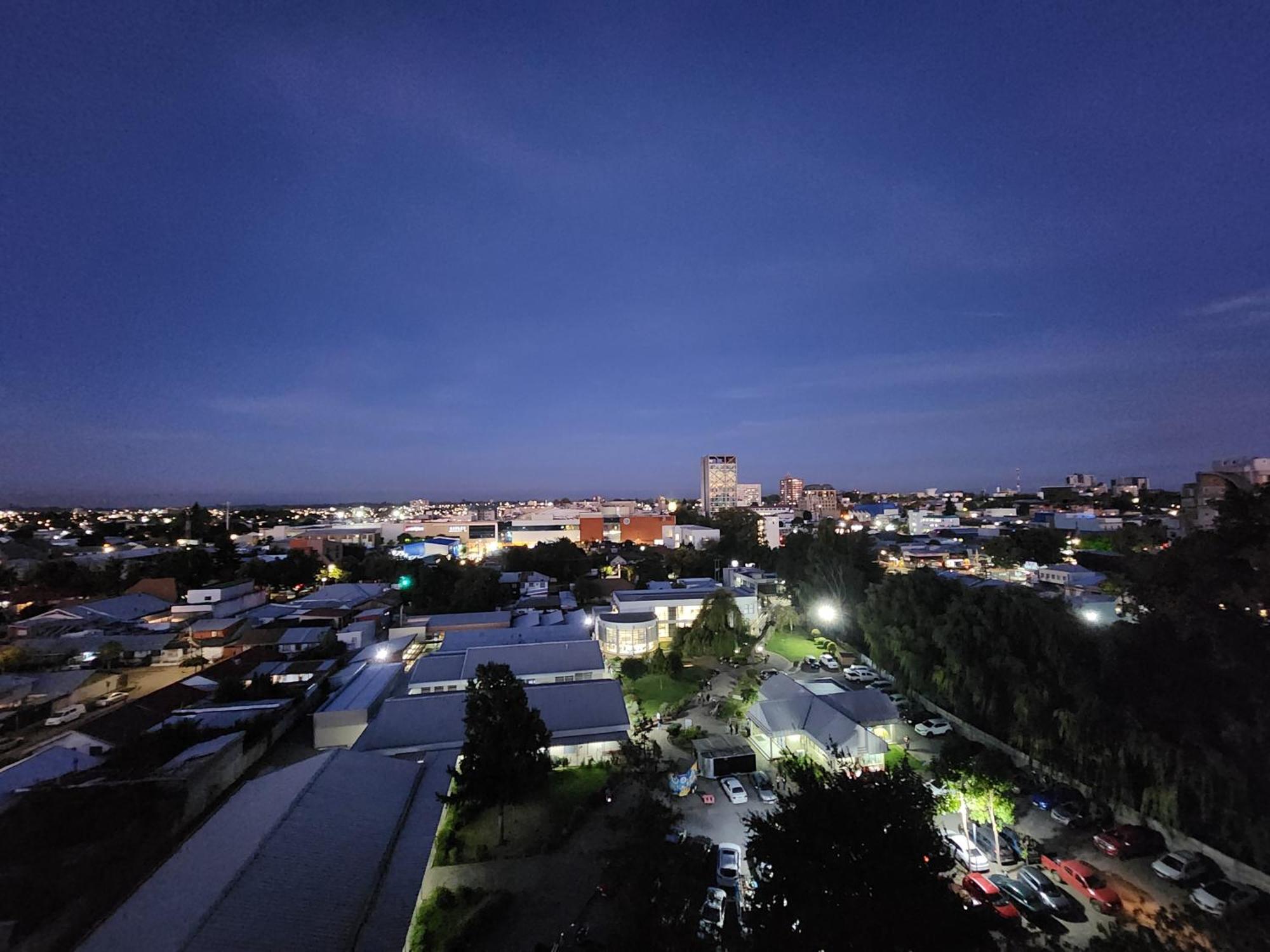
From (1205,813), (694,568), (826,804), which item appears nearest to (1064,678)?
(1205,813)

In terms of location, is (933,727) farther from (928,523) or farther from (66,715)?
(928,523)

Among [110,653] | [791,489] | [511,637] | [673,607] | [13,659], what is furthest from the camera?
[791,489]

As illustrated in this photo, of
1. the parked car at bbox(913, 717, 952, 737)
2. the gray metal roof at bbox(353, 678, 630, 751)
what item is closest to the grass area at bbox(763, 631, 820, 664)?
the parked car at bbox(913, 717, 952, 737)

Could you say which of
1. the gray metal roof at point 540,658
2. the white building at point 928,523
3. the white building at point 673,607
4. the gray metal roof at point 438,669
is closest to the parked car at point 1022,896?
the gray metal roof at point 540,658

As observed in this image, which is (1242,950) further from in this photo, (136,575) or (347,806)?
(136,575)

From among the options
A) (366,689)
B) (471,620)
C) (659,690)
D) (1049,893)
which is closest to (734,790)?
(1049,893)
